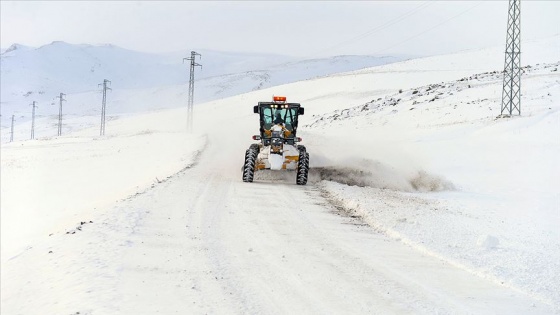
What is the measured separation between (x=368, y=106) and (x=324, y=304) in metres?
51.8

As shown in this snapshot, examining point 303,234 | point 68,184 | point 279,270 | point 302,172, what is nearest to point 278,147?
point 302,172

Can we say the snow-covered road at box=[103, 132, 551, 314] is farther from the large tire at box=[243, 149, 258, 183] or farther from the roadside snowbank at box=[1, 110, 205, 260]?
the large tire at box=[243, 149, 258, 183]

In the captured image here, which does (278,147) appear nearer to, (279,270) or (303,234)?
(303,234)

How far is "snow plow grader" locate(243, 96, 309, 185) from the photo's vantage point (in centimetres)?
1811

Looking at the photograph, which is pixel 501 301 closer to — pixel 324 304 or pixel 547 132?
pixel 324 304

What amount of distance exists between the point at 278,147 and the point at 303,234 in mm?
8321

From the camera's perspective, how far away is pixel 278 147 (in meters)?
18.5

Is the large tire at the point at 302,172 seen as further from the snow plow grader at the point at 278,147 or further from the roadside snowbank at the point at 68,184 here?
the roadside snowbank at the point at 68,184

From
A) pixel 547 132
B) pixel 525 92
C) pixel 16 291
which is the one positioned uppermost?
pixel 525 92

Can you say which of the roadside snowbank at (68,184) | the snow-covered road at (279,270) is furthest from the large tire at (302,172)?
the snow-covered road at (279,270)

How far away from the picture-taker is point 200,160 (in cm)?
2486

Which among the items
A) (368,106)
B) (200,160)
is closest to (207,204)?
(200,160)

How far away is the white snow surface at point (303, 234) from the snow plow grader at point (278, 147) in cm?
67

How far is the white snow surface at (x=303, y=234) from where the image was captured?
264 inches
